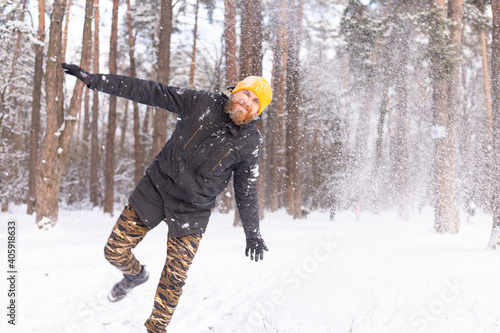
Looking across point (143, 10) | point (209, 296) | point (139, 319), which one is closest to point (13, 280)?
point (139, 319)

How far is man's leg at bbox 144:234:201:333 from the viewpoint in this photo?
8.87 feet

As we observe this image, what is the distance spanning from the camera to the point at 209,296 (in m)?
4.47

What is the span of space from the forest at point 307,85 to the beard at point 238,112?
6185 mm

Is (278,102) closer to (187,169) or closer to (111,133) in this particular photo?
(111,133)

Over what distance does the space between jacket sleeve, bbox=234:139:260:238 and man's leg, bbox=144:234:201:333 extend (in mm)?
449

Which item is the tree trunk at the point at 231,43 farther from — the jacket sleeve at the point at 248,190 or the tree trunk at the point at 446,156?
the jacket sleeve at the point at 248,190

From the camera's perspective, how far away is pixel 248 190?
287 centimetres

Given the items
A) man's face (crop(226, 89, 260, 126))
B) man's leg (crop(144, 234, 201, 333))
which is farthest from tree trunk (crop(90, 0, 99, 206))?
man's leg (crop(144, 234, 201, 333))

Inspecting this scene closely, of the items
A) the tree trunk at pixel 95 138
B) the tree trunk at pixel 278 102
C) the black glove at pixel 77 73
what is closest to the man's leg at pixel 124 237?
the black glove at pixel 77 73

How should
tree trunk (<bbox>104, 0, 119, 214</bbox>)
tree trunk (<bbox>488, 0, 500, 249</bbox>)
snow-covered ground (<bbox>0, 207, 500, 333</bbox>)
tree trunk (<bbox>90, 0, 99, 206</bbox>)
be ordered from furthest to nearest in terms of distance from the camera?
tree trunk (<bbox>90, 0, 99, 206</bbox>) < tree trunk (<bbox>104, 0, 119, 214</bbox>) < tree trunk (<bbox>488, 0, 500, 249</bbox>) < snow-covered ground (<bbox>0, 207, 500, 333</bbox>)

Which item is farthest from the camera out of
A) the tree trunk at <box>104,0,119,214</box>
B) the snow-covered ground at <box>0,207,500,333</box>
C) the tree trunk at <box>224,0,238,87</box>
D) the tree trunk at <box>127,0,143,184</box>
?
the tree trunk at <box>127,0,143,184</box>

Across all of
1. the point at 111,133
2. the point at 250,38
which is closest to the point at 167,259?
the point at 250,38

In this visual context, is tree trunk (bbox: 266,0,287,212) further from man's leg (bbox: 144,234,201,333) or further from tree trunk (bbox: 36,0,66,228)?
man's leg (bbox: 144,234,201,333)

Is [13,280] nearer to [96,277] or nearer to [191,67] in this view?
[96,277]
